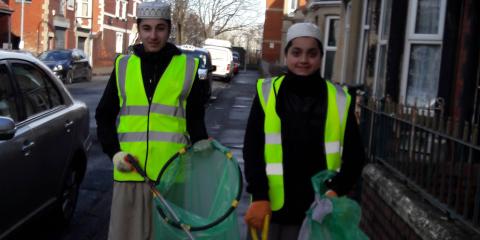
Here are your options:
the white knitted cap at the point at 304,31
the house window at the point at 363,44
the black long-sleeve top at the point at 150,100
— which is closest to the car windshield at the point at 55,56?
the house window at the point at 363,44

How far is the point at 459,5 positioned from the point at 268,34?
62.0m

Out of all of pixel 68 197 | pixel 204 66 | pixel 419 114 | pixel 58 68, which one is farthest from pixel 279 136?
pixel 58 68

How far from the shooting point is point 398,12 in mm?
8219

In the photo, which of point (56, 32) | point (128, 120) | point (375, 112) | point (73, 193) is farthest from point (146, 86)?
point (56, 32)

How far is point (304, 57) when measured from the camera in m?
3.05

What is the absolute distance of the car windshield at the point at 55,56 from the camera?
2654cm

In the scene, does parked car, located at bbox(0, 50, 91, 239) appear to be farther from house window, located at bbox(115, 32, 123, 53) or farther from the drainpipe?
house window, located at bbox(115, 32, 123, 53)

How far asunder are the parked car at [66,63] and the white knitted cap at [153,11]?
22.1 meters

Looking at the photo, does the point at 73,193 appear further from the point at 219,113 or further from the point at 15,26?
the point at 15,26

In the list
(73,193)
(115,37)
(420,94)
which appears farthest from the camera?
(115,37)

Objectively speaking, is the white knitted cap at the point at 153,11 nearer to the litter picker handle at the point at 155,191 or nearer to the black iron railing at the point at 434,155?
the litter picker handle at the point at 155,191

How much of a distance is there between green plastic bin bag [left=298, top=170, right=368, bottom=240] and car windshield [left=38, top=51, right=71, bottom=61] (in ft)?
81.9

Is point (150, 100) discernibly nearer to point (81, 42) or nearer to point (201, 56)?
point (201, 56)

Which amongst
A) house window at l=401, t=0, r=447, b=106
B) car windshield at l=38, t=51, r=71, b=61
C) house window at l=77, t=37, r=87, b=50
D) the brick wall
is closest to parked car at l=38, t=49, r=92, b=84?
car windshield at l=38, t=51, r=71, b=61
